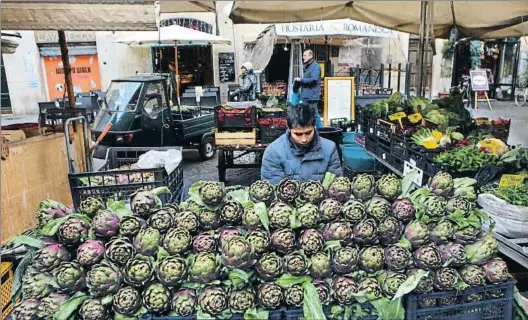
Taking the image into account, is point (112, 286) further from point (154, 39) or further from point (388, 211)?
point (154, 39)

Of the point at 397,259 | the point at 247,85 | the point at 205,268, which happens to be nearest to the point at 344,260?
the point at 397,259

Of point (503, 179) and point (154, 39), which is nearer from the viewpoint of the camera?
point (503, 179)

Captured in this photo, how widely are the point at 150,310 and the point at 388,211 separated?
1.02m

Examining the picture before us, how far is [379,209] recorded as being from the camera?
1725mm

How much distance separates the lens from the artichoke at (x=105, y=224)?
1662 mm

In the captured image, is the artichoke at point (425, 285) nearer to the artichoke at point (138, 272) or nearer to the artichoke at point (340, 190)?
the artichoke at point (340, 190)

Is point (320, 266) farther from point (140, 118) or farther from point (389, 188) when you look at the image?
point (140, 118)

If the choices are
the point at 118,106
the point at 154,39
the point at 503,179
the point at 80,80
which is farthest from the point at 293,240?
the point at 80,80

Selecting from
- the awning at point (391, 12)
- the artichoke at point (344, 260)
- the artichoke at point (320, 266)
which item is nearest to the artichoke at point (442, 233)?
the artichoke at point (344, 260)

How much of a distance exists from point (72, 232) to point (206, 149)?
268 inches

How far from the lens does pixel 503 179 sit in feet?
9.89

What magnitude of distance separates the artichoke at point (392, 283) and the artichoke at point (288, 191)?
1.63 ft

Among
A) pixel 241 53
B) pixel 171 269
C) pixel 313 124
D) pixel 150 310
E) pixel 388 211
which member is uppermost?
pixel 241 53

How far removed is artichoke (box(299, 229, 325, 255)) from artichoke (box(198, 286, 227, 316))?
36 centimetres
